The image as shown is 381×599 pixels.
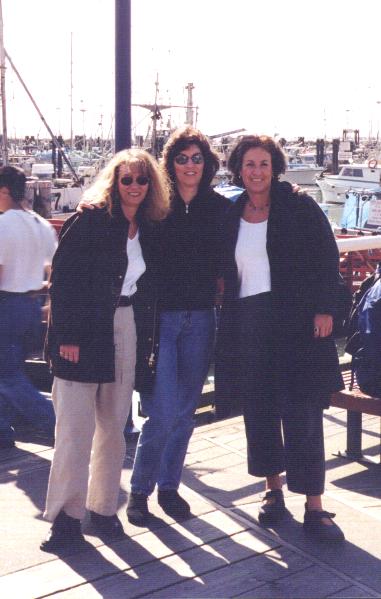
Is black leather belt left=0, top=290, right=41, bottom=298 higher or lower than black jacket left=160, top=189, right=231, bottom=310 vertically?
lower

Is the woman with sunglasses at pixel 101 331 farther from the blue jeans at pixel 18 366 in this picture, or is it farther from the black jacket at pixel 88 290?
the blue jeans at pixel 18 366

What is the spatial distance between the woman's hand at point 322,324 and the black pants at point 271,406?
0.19m

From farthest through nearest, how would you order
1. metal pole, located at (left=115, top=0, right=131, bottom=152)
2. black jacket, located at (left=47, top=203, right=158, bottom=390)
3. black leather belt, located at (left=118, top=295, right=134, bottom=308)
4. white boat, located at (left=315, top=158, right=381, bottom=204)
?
white boat, located at (left=315, top=158, right=381, bottom=204), metal pole, located at (left=115, top=0, right=131, bottom=152), black leather belt, located at (left=118, top=295, right=134, bottom=308), black jacket, located at (left=47, top=203, right=158, bottom=390)

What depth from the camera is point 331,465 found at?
4723 millimetres

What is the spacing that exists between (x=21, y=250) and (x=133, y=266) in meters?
1.41

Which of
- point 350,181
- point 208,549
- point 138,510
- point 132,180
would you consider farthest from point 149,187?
point 350,181

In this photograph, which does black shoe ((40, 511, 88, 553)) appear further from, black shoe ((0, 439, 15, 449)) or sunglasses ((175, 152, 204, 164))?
sunglasses ((175, 152, 204, 164))

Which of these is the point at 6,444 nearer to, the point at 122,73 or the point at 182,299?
the point at 182,299

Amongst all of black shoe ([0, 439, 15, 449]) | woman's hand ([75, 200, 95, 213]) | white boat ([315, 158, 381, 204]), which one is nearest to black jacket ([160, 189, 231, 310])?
woman's hand ([75, 200, 95, 213])

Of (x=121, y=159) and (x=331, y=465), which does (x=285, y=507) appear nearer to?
(x=331, y=465)

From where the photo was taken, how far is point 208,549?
3607 mm

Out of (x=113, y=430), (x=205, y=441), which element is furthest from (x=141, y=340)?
(x=205, y=441)

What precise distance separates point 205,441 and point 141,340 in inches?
58.3

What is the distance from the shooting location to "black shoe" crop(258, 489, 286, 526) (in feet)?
12.7
